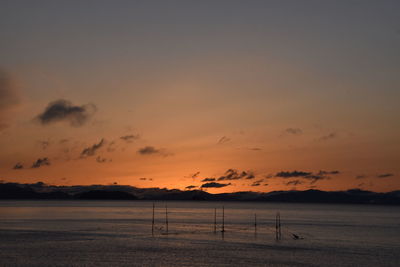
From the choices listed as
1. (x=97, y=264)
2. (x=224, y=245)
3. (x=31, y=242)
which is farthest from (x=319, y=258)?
(x=31, y=242)

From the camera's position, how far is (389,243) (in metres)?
98.0

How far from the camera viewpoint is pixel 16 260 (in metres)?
65.1

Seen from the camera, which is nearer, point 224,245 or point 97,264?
point 97,264

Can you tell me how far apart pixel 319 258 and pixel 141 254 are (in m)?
27.7

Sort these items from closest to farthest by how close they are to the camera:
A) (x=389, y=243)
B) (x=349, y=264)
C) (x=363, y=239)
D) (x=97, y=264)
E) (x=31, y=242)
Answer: (x=97, y=264), (x=349, y=264), (x=31, y=242), (x=389, y=243), (x=363, y=239)

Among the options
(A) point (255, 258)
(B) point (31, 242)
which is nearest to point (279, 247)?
(A) point (255, 258)

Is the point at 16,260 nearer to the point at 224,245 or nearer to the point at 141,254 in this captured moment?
the point at 141,254

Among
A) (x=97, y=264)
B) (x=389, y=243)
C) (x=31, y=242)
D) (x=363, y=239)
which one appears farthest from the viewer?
(x=363, y=239)

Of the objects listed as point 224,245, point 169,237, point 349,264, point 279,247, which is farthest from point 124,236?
point 349,264

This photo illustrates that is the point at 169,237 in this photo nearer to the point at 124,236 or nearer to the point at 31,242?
the point at 124,236

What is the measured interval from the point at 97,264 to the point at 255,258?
2377 cm

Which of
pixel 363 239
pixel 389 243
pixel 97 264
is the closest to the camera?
pixel 97 264

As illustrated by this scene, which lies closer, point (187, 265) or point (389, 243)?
point (187, 265)

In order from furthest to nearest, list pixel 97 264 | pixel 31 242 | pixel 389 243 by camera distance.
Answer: pixel 389 243 < pixel 31 242 < pixel 97 264
